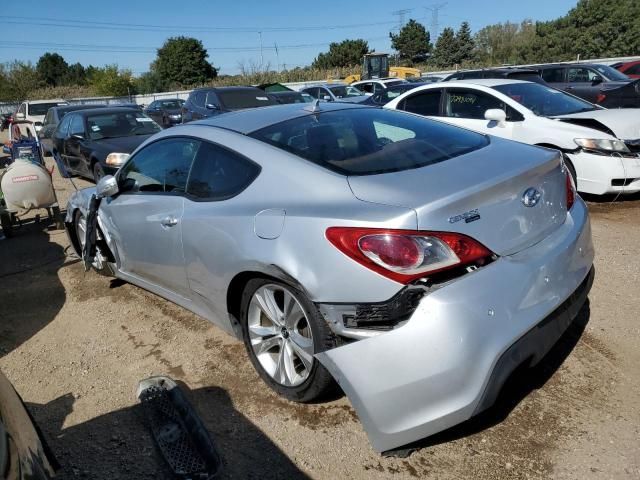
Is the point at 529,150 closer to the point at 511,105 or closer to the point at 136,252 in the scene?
Answer: the point at 136,252

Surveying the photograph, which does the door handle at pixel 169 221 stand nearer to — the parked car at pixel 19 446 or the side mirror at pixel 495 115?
the parked car at pixel 19 446

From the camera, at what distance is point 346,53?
76.2 meters

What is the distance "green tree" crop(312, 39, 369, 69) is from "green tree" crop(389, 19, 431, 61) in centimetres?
799

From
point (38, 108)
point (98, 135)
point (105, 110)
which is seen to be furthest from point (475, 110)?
point (38, 108)

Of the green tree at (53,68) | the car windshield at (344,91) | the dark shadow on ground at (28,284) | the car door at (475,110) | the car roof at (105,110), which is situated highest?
the green tree at (53,68)

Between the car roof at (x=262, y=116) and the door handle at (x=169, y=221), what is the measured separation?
0.66 m

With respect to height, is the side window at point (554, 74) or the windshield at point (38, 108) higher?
the windshield at point (38, 108)

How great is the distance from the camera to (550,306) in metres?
2.26

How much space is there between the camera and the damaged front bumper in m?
1.99

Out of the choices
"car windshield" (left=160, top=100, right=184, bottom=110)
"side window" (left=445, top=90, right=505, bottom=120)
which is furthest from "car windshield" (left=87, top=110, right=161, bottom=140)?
"car windshield" (left=160, top=100, right=184, bottom=110)

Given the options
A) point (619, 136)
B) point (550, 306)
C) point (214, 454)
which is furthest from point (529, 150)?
point (619, 136)

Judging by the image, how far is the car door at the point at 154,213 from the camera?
3.31 m

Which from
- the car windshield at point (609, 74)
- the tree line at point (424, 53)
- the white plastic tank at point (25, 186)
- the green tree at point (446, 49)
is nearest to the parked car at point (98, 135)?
the white plastic tank at point (25, 186)

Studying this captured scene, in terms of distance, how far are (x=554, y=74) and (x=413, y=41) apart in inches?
2805
